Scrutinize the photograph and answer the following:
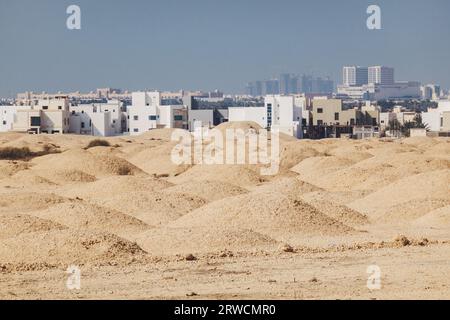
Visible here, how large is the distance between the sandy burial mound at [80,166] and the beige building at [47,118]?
1273 inches

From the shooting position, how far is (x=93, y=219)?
81.0 feet

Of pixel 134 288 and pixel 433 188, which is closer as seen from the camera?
pixel 134 288

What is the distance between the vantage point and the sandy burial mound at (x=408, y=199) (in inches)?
1077

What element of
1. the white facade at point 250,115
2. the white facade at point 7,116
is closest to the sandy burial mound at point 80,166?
the white facade at point 7,116

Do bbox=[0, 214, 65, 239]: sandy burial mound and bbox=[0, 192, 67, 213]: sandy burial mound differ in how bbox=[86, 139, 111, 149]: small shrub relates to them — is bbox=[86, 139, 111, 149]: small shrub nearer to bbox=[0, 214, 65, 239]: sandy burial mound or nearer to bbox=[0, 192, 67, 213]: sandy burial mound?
bbox=[0, 192, 67, 213]: sandy burial mound

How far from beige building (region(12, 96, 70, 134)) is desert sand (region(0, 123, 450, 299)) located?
36604 millimetres

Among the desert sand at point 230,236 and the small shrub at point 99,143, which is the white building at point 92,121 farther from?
the desert sand at point 230,236

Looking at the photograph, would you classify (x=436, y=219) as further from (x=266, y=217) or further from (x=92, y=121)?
(x=92, y=121)

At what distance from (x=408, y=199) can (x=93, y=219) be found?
35.8 ft
